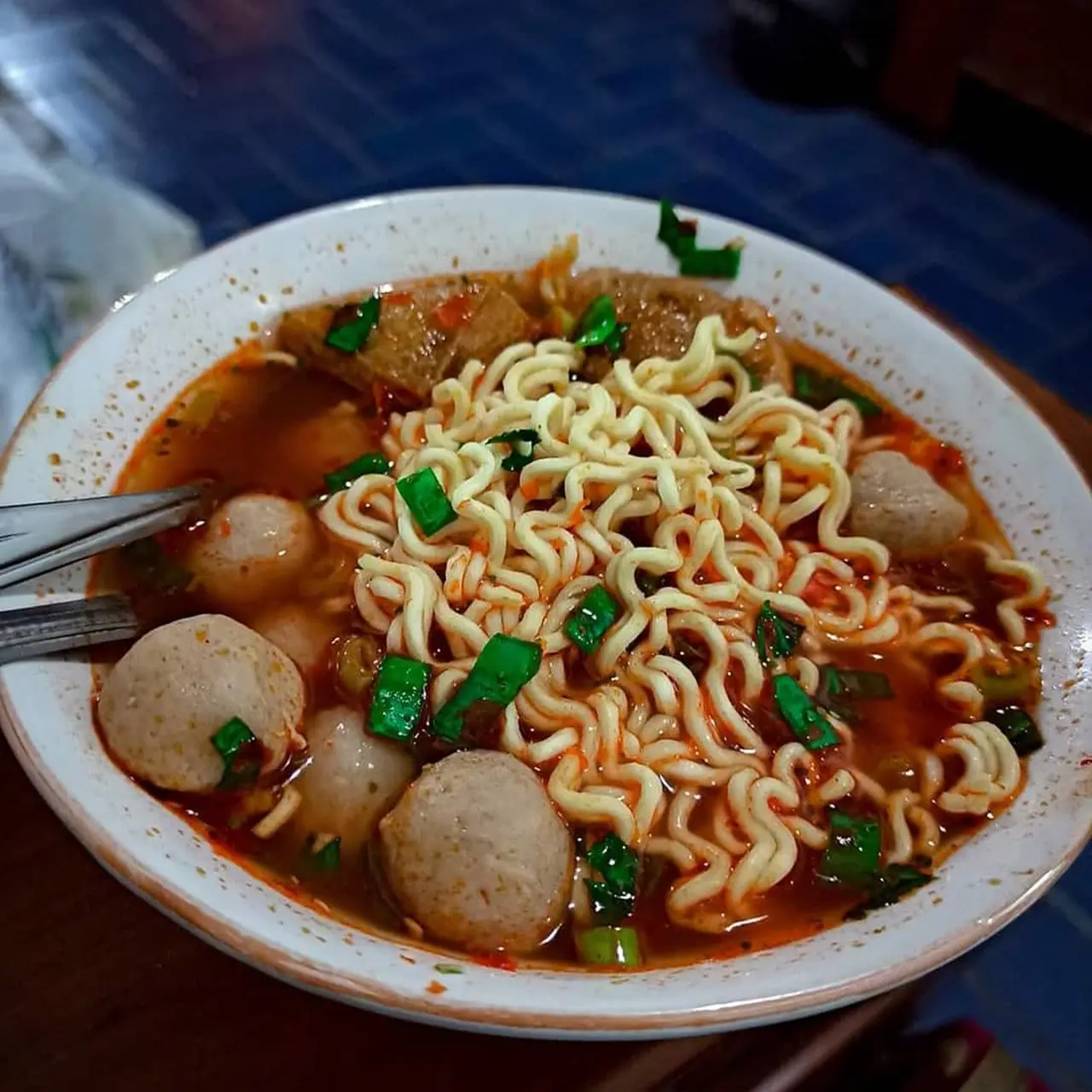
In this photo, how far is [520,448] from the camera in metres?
1.86

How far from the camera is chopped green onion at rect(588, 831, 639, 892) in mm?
1475

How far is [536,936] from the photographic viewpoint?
1397mm

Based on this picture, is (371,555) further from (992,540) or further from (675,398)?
(992,540)

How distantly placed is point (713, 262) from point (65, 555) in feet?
4.78

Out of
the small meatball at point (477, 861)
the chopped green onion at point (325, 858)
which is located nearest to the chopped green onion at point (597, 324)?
the small meatball at point (477, 861)

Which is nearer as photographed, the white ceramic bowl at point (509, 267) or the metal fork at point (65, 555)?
the white ceramic bowl at point (509, 267)

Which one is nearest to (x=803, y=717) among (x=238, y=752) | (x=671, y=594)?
(x=671, y=594)

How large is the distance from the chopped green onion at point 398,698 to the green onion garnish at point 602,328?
86 centimetres

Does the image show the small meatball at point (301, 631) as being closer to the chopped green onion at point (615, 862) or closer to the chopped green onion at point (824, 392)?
the chopped green onion at point (615, 862)

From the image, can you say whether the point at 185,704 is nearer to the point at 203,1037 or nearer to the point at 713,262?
the point at 203,1037

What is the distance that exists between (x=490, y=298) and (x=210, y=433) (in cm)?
63

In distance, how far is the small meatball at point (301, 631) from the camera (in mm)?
1680

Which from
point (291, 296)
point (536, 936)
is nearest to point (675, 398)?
point (291, 296)

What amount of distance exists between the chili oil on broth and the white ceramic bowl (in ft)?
0.16
